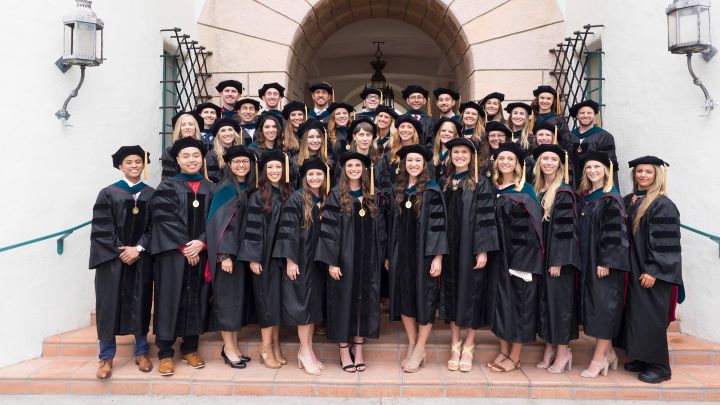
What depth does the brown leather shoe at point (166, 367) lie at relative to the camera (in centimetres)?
397

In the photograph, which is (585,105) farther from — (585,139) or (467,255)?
(467,255)

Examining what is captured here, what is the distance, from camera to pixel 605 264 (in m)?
3.89

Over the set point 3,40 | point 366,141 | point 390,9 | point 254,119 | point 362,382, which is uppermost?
point 390,9

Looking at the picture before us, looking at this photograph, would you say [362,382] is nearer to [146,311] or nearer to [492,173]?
[146,311]

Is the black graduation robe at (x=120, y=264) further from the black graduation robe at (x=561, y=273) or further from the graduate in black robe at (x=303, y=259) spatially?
the black graduation robe at (x=561, y=273)

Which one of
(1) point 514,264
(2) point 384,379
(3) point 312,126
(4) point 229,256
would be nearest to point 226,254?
(4) point 229,256

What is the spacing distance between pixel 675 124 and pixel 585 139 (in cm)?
77

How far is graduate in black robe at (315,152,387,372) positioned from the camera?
4.05 m

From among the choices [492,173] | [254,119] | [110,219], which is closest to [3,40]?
[110,219]

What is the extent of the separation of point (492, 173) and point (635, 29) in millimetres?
2369

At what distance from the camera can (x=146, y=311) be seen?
13.4 ft

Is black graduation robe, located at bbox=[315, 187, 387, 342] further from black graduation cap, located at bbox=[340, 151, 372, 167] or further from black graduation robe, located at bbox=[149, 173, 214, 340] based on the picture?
black graduation robe, located at bbox=[149, 173, 214, 340]

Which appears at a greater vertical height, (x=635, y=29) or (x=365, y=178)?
(x=635, y=29)

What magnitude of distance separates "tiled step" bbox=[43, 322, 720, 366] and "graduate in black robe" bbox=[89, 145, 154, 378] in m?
0.49
